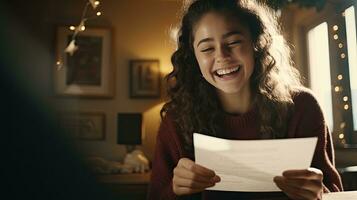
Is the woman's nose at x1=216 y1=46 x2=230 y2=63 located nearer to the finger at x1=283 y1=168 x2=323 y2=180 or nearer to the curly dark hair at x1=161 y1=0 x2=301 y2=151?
the curly dark hair at x1=161 y1=0 x2=301 y2=151

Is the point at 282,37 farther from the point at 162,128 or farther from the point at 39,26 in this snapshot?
the point at 39,26

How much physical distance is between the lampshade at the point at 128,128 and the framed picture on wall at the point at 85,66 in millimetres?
→ 72

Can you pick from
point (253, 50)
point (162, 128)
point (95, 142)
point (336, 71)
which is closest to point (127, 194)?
point (95, 142)

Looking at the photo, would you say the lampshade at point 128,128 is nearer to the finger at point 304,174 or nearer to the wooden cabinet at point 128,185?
the wooden cabinet at point 128,185

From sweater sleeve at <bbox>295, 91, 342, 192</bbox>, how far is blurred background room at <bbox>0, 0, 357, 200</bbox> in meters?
0.15

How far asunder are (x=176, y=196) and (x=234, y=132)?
6.7 inches

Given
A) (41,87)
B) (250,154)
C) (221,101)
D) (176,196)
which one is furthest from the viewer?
(41,87)

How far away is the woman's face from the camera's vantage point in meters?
0.59

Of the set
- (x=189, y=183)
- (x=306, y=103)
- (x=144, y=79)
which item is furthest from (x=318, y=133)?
(x=144, y=79)

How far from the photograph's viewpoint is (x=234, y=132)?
643mm

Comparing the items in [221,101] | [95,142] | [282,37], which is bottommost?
[95,142]

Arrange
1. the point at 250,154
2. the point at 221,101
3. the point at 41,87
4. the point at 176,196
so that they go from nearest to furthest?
1. the point at 250,154
2. the point at 176,196
3. the point at 221,101
4. the point at 41,87

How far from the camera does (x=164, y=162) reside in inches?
24.7

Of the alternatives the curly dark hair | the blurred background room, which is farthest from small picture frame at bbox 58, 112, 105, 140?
the curly dark hair
